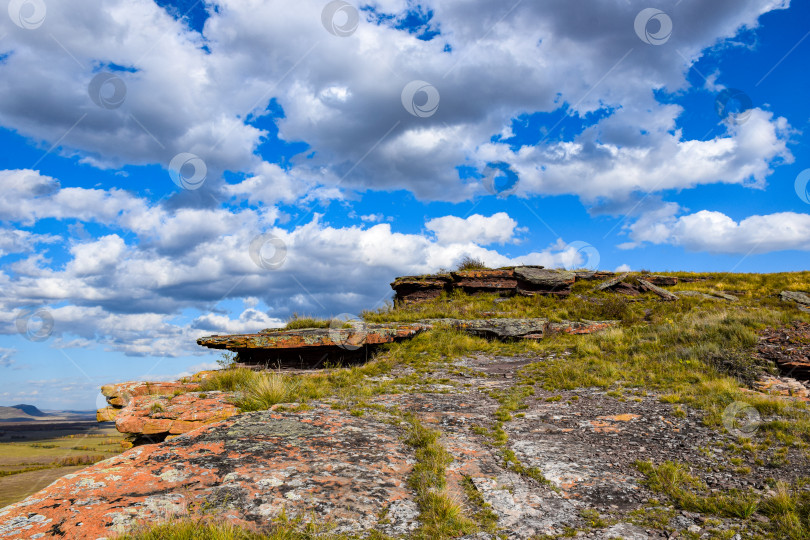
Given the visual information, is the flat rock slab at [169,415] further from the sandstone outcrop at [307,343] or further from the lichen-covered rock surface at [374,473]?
the sandstone outcrop at [307,343]

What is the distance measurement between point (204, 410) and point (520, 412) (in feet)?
22.6

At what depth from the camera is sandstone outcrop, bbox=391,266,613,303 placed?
77.5 ft

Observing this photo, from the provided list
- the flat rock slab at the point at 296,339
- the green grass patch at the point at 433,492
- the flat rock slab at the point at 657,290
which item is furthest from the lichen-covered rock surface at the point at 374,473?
the flat rock slab at the point at 657,290

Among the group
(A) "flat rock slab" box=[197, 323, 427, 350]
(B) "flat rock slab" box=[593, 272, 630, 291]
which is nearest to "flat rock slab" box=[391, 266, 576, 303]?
(B) "flat rock slab" box=[593, 272, 630, 291]

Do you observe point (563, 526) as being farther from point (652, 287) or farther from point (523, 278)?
point (652, 287)

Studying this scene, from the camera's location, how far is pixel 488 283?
2489 centimetres

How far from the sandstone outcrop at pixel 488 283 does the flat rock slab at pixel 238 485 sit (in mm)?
17697

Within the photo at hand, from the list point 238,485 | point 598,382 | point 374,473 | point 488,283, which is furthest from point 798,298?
point 238,485

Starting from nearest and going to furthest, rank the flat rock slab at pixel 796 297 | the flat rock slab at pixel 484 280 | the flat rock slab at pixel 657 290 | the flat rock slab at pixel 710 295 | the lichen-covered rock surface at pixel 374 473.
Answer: the lichen-covered rock surface at pixel 374 473
the flat rock slab at pixel 796 297
the flat rock slab at pixel 710 295
the flat rock slab at pixel 657 290
the flat rock slab at pixel 484 280

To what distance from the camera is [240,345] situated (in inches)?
535

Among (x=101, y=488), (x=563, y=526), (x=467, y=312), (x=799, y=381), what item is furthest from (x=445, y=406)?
(x=467, y=312)

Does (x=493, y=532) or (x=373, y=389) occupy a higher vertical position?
(x=373, y=389)

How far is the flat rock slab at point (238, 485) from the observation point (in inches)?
176

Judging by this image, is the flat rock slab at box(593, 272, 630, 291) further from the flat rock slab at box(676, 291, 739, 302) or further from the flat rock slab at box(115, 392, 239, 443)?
the flat rock slab at box(115, 392, 239, 443)
